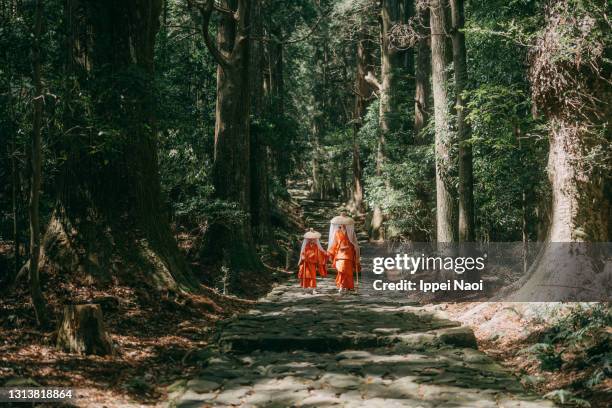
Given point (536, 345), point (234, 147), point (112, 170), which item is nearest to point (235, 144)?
point (234, 147)

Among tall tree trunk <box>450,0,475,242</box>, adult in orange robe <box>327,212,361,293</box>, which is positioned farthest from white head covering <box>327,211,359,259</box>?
tall tree trunk <box>450,0,475,242</box>

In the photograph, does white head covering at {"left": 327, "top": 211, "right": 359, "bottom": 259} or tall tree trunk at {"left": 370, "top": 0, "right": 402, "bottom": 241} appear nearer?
white head covering at {"left": 327, "top": 211, "right": 359, "bottom": 259}

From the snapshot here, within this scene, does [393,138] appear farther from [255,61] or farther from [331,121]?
[331,121]

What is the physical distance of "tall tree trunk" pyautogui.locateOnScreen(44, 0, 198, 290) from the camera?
8.64 metres

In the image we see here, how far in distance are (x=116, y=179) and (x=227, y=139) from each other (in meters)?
6.82

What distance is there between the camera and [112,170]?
32.4ft

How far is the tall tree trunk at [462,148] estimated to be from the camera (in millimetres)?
12750

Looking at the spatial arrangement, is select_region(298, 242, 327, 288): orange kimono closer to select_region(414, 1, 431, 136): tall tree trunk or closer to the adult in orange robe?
the adult in orange robe

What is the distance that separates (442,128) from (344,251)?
369cm

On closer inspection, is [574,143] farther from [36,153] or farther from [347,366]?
[36,153]

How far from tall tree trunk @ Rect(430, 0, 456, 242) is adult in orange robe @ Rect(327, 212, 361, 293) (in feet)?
6.70

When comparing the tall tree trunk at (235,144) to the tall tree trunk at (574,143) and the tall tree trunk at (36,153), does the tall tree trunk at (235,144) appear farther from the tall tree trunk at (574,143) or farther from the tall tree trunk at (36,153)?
the tall tree trunk at (574,143)

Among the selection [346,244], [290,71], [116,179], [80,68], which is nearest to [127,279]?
[116,179]

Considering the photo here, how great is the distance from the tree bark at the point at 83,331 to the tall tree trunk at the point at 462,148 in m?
8.13
